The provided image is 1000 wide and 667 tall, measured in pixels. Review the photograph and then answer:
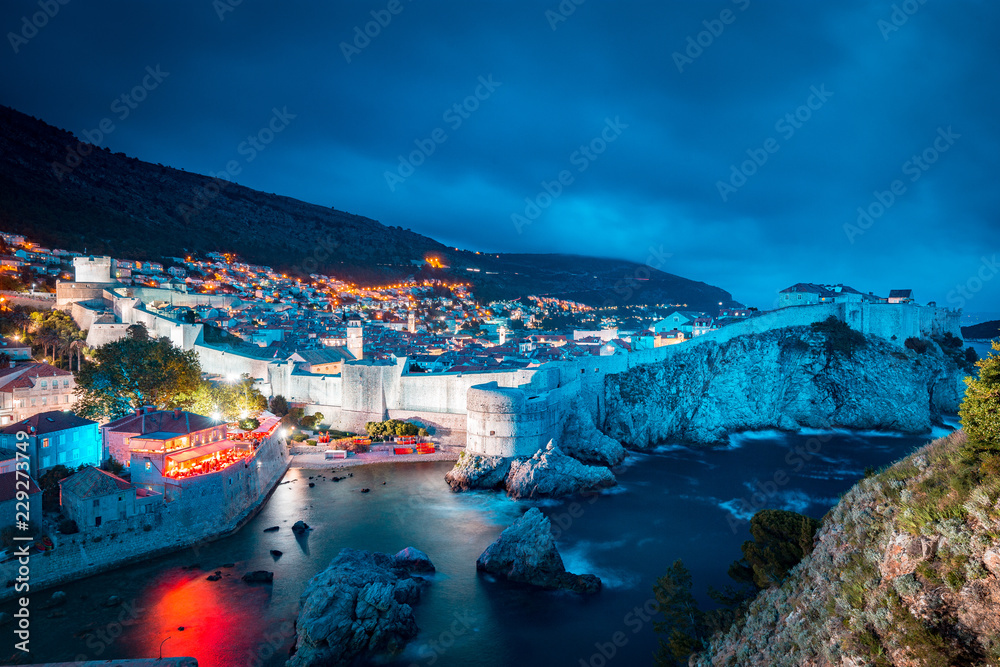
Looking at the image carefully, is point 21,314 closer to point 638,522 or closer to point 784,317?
point 638,522

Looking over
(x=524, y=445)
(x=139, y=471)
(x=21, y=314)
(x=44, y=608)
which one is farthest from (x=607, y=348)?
(x=21, y=314)

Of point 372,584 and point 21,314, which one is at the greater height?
point 21,314

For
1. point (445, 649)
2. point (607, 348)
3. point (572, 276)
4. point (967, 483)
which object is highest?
point (572, 276)

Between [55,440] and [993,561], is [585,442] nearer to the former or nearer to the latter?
[55,440]

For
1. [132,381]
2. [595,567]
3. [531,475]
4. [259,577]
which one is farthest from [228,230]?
[595,567]
